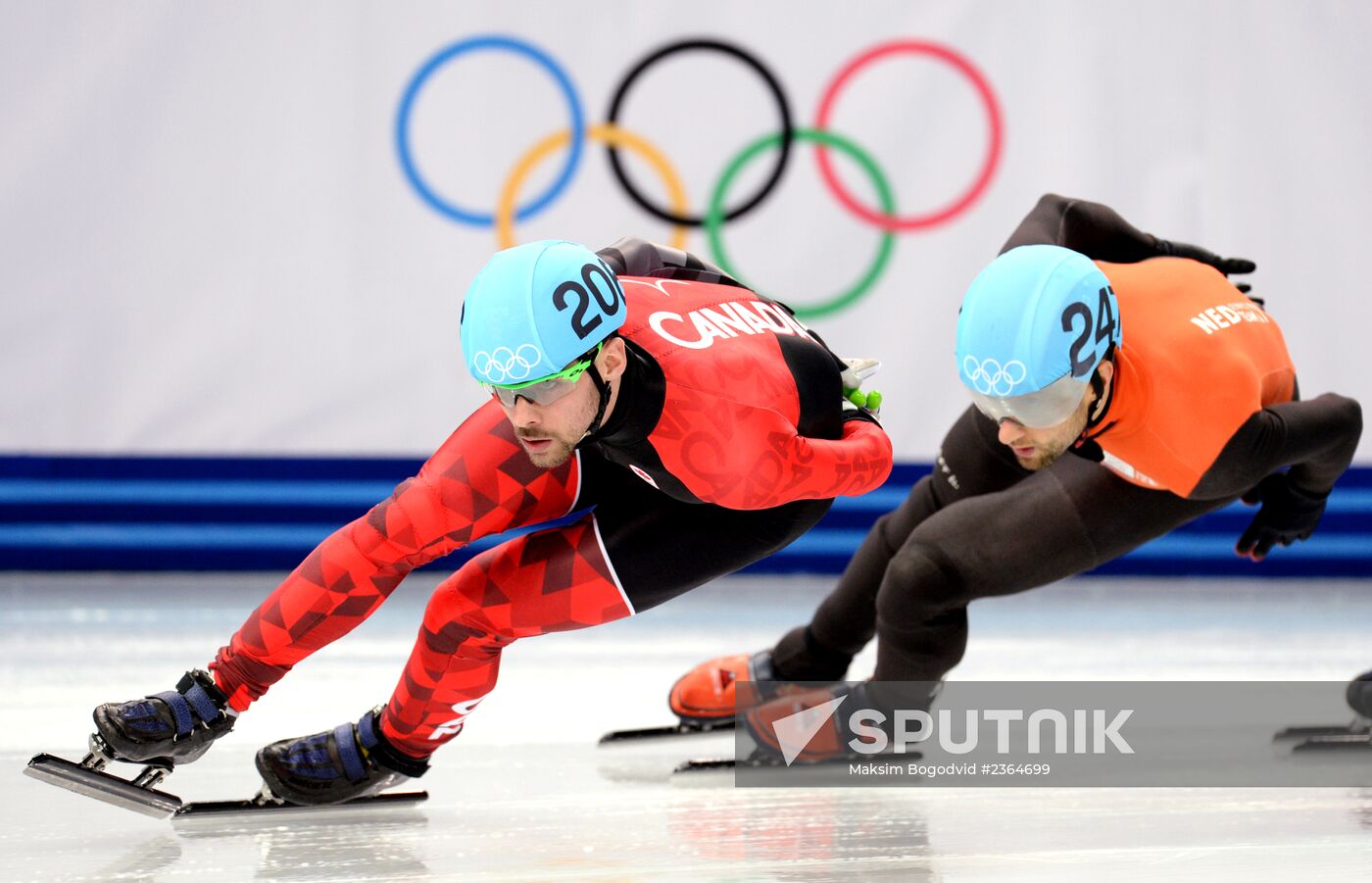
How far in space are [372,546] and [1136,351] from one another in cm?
165

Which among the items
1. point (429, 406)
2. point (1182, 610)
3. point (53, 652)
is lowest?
point (1182, 610)

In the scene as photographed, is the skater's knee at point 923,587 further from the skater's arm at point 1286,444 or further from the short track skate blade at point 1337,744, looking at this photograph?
the short track skate blade at point 1337,744

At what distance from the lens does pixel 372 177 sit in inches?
241

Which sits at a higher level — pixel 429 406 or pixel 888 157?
pixel 888 157

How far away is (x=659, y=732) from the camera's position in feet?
12.9

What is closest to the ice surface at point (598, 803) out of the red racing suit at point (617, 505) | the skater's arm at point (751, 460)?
the red racing suit at point (617, 505)

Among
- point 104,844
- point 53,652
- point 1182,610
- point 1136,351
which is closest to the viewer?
point 104,844

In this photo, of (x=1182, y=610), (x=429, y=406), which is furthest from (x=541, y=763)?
(x=1182, y=610)

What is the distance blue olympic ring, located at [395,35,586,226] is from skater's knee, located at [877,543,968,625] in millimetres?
3156

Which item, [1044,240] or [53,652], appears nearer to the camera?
[1044,240]

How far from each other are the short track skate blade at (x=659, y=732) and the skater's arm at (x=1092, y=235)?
149cm

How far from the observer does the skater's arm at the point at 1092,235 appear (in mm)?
3402

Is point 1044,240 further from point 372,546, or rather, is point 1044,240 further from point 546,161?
point 546,161

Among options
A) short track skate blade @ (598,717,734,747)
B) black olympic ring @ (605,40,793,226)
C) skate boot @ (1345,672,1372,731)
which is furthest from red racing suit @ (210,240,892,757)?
black olympic ring @ (605,40,793,226)
